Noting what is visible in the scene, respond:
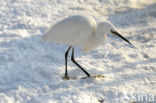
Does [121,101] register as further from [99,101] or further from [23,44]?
[23,44]

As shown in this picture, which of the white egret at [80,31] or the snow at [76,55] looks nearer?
the snow at [76,55]

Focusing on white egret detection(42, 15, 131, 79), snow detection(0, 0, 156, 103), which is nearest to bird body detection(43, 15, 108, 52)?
white egret detection(42, 15, 131, 79)

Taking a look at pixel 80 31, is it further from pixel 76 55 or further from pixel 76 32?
pixel 76 55

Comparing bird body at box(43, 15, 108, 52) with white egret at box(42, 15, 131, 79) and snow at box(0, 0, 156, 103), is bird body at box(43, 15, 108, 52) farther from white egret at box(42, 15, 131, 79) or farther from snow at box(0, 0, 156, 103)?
snow at box(0, 0, 156, 103)

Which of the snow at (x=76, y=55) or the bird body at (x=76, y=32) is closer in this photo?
the snow at (x=76, y=55)

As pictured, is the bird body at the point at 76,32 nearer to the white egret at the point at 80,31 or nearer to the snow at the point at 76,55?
the white egret at the point at 80,31

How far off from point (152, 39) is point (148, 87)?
2.23m

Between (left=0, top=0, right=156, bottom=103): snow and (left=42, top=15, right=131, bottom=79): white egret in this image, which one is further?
(left=42, top=15, right=131, bottom=79): white egret

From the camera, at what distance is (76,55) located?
6262mm

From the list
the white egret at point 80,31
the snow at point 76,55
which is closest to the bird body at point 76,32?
the white egret at point 80,31

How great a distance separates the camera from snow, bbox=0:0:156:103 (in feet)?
15.8

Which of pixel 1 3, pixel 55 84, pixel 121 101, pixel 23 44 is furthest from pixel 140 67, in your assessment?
pixel 1 3

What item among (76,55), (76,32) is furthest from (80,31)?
(76,55)

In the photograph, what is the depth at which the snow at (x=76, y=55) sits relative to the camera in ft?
15.8
